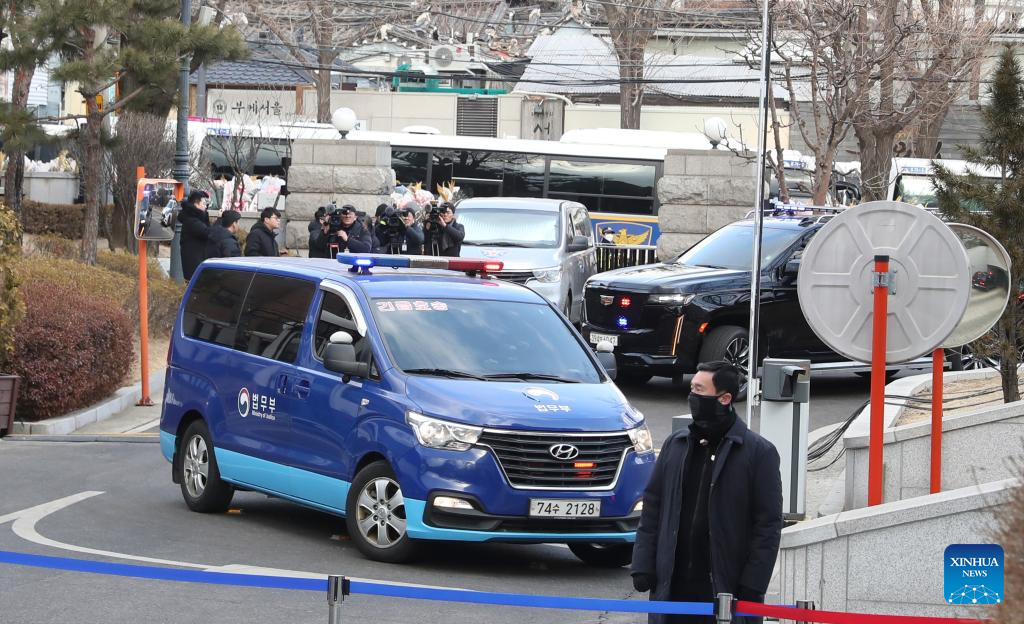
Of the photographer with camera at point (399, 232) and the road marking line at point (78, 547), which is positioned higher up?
the photographer with camera at point (399, 232)

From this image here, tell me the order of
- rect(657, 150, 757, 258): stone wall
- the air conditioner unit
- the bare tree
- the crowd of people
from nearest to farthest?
the crowd of people < the bare tree < rect(657, 150, 757, 258): stone wall < the air conditioner unit

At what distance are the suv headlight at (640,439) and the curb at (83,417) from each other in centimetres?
700

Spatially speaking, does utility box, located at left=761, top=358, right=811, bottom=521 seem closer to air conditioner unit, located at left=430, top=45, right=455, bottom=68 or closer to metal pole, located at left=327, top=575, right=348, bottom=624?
metal pole, located at left=327, top=575, right=348, bottom=624

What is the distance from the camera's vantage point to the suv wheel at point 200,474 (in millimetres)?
10805

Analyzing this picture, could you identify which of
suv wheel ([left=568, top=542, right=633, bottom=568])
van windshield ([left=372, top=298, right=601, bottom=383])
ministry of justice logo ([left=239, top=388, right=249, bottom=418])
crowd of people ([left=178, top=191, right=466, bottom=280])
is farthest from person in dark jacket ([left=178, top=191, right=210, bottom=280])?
suv wheel ([left=568, top=542, right=633, bottom=568])

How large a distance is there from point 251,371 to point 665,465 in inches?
197

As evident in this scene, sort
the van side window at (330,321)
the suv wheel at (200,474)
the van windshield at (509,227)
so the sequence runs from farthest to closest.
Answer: the van windshield at (509,227), the suv wheel at (200,474), the van side window at (330,321)

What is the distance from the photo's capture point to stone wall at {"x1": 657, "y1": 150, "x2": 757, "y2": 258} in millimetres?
26594

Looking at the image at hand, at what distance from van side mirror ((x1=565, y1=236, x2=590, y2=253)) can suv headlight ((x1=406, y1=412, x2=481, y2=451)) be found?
1284cm

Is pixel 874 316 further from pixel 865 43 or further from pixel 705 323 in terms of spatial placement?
pixel 865 43

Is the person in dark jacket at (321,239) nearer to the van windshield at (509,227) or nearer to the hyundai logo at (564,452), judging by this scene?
the van windshield at (509,227)

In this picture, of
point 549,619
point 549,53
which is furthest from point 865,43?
point 549,53

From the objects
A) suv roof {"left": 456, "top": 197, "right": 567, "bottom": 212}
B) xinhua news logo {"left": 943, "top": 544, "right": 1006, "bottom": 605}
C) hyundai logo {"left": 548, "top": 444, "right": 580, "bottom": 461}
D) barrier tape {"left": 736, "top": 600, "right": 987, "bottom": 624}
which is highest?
suv roof {"left": 456, "top": 197, "right": 567, "bottom": 212}

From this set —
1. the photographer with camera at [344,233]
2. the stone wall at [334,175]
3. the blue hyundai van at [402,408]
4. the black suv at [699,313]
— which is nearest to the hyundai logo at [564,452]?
the blue hyundai van at [402,408]
